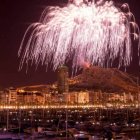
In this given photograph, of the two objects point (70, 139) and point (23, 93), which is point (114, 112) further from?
point (70, 139)

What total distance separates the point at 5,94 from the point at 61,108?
1303cm

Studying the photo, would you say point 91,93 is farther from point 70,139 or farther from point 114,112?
point 70,139

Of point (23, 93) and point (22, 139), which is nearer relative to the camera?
point (22, 139)

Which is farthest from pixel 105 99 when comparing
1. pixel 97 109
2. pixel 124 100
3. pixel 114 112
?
pixel 114 112

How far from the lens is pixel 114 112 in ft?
246

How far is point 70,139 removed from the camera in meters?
23.0

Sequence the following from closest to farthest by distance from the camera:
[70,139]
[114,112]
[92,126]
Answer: [70,139]
[92,126]
[114,112]

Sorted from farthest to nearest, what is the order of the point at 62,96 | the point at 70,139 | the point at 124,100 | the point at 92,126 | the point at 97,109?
the point at 62,96 < the point at 124,100 < the point at 97,109 < the point at 92,126 < the point at 70,139

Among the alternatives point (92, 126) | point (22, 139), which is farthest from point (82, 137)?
point (92, 126)

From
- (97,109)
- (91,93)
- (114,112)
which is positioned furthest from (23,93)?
(114,112)

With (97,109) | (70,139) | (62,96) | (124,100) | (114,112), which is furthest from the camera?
(62,96)

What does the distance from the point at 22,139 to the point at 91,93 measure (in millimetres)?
76317

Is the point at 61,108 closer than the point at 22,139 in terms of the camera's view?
No

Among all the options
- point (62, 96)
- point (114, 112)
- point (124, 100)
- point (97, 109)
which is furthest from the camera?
point (62, 96)
